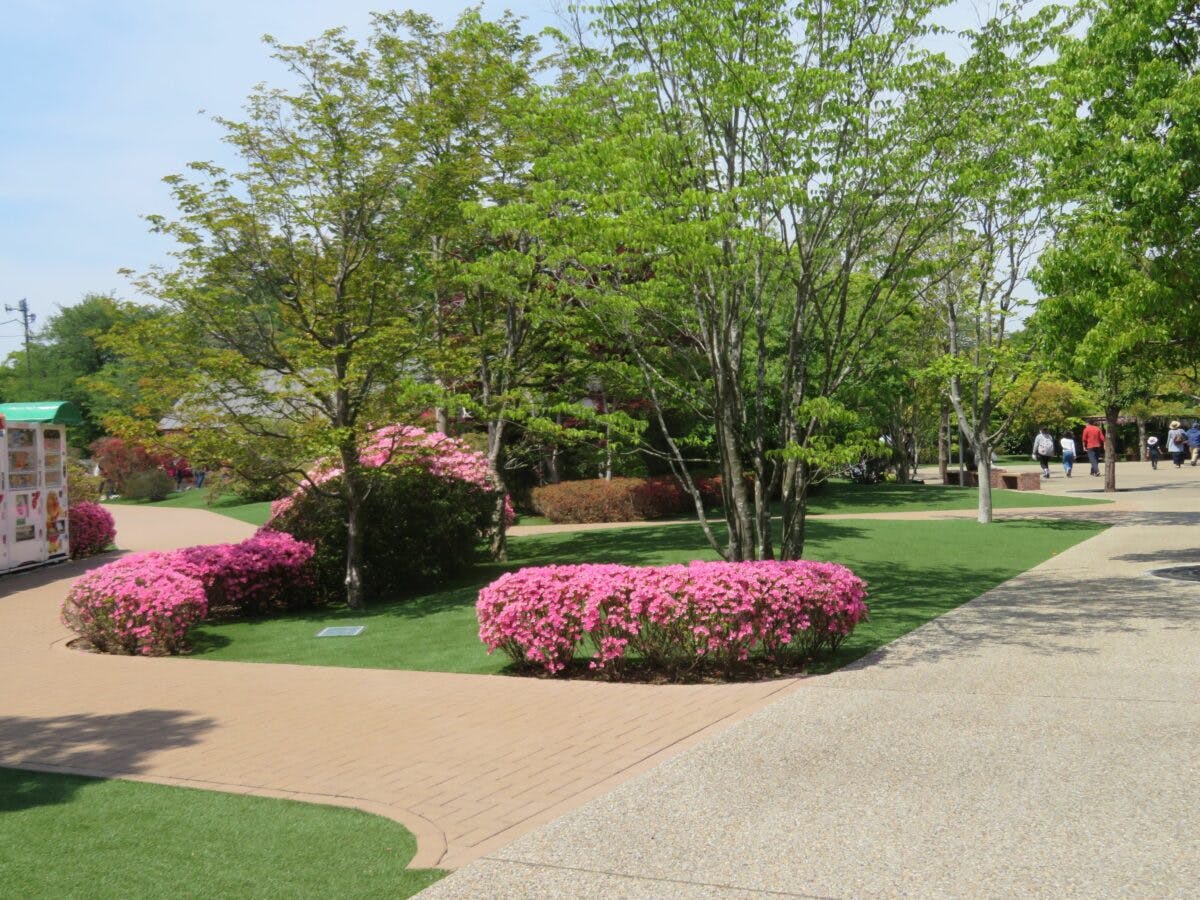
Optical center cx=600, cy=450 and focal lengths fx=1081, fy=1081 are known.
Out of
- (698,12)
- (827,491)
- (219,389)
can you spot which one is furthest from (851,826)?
(827,491)

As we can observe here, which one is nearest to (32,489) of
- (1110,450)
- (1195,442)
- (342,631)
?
(342,631)

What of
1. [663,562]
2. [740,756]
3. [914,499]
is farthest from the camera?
[914,499]

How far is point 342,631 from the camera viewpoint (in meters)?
12.3

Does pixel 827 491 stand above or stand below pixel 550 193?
below

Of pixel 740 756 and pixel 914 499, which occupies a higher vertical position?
pixel 914 499

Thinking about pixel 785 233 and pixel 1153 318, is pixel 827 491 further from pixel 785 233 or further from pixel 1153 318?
pixel 785 233

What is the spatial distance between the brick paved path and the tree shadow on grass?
2cm

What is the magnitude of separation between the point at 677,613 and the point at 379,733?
2.49 meters

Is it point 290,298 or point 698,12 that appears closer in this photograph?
point 698,12

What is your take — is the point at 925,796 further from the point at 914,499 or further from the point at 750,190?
the point at 914,499

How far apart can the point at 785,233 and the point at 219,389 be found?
7.40m

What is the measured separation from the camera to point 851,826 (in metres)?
4.99

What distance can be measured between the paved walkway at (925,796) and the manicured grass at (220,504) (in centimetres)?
2255

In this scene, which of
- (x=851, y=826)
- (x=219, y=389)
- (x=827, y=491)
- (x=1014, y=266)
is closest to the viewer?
(x=851, y=826)
